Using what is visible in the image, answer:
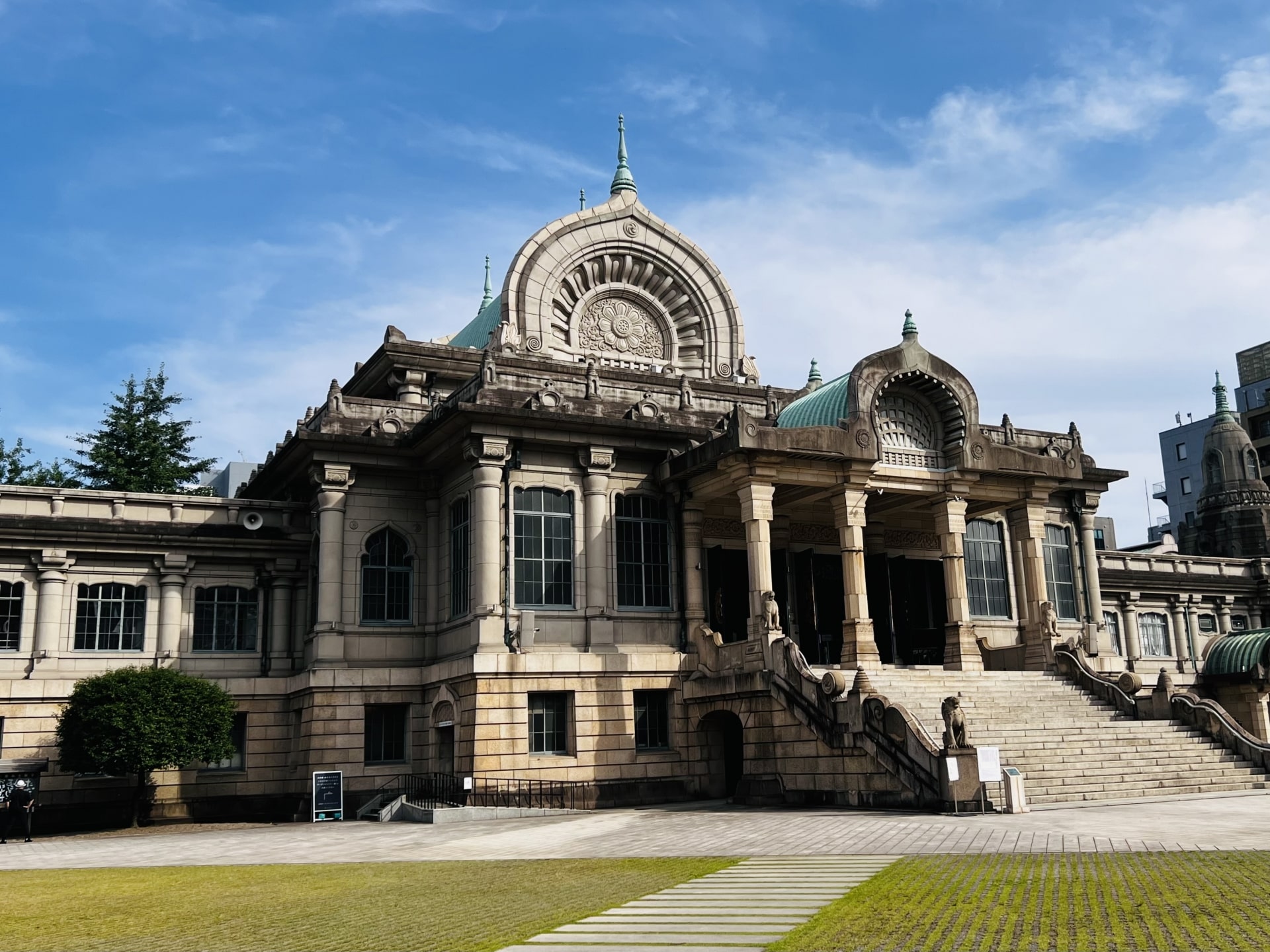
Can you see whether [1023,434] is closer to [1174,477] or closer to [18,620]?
[18,620]

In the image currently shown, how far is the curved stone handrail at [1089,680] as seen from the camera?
102 ft

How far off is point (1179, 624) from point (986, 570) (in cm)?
1725

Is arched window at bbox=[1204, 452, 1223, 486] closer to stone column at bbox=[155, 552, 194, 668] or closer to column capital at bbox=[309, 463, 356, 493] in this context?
column capital at bbox=[309, 463, 356, 493]

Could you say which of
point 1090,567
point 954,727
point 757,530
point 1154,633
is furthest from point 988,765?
point 1154,633

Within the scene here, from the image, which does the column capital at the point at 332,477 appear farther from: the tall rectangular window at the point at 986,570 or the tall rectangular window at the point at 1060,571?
the tall rectangular window at the point at 1060,571

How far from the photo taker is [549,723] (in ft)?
105

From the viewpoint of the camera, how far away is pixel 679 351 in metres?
43.6

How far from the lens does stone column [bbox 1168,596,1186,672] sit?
51469 mm

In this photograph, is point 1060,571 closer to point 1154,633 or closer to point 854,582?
point 854,582

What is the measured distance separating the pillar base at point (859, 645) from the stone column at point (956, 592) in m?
2.99

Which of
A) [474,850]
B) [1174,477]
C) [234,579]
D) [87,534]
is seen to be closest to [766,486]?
[474,850]

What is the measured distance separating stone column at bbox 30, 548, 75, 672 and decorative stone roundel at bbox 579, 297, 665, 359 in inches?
691

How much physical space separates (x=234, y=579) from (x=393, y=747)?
23.9ft

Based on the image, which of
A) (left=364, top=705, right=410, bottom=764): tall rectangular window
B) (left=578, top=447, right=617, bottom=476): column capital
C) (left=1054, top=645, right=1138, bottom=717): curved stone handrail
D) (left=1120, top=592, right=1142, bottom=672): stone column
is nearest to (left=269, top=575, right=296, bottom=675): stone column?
(left=364, top=705, right=410, bottom=764): tall rectangular window
